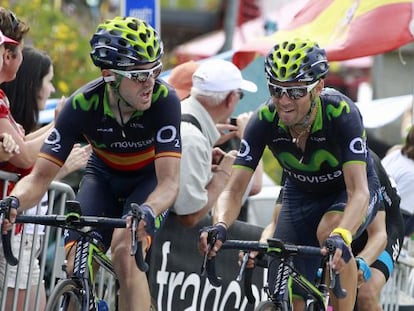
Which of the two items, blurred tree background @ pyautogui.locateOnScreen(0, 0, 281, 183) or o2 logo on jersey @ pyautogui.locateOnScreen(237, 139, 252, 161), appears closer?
o2 logo on jersey @ pyautogui.locateOnScreen(237, 139, 252, 161)

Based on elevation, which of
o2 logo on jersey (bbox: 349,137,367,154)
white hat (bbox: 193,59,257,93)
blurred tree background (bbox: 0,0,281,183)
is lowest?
o2 logo on jersey (bbox: 349,137,367,154)

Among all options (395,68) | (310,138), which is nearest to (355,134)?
(310,138)

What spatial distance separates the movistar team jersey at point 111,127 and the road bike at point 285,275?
2.18 feet

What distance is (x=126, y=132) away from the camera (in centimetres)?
703

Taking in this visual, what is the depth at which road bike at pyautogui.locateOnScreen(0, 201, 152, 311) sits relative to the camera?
6223 mm

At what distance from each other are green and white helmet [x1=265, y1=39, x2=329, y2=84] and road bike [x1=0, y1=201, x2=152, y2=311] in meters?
1.30

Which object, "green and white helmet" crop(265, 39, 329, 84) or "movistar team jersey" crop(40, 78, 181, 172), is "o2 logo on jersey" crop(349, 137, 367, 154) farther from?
"movistar team jersey" crop(40, 78, 181, 172)

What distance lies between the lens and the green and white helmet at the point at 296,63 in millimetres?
6969

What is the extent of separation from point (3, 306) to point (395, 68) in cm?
1025

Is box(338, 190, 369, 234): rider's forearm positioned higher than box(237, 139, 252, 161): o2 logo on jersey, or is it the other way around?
box(237, 139, 252, 161): o2 logo on jersey

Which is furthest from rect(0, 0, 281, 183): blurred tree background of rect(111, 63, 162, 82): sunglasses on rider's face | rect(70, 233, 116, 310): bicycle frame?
rect(70, 233, 116, 310): bicycle frame

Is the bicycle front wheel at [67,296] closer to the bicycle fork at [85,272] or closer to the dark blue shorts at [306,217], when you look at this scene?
the bicycle fork at [85,272]

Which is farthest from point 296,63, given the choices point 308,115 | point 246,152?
point 246,152

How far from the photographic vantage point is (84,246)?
668 cm
